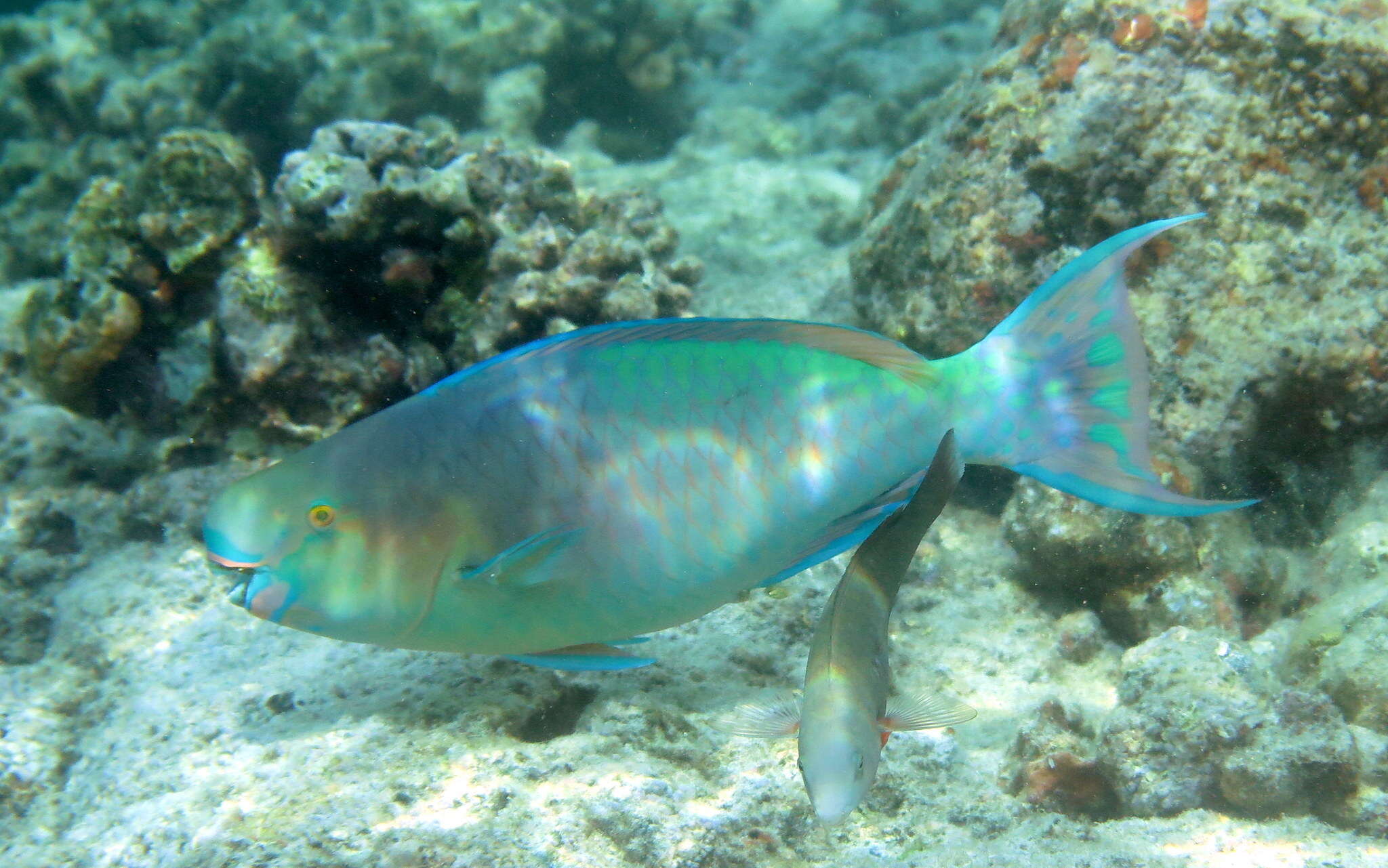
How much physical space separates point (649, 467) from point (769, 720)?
878 mm

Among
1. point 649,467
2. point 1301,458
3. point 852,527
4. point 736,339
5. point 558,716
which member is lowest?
point 558,716

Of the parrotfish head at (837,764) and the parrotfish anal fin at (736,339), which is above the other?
the parrotfish anal fin at (736,339)

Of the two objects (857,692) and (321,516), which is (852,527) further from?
(321,516)

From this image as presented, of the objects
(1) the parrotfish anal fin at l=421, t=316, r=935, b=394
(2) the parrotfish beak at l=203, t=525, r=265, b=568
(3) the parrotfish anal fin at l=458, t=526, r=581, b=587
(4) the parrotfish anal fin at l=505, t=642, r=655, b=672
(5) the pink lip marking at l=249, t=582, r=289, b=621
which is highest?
(1) the parrotfish anal fin at l=421, t=316, r=935, b=394

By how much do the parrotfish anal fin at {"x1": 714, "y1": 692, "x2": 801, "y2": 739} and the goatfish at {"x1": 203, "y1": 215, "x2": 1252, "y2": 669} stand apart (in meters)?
0.40

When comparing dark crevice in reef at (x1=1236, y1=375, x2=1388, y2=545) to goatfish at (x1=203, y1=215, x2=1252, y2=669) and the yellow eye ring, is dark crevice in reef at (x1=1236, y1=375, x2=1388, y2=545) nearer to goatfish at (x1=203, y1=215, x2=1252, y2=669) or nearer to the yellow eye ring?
goatfish at (x1=203, y1=215, x2=1252, y2=669)

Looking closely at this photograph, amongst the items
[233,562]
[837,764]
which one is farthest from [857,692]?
[233,562]

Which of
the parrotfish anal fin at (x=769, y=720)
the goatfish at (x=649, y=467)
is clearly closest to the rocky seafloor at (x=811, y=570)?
the parrotfish anal fin at (x=769, y=720)

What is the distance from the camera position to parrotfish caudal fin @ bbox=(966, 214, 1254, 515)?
6.91 feet

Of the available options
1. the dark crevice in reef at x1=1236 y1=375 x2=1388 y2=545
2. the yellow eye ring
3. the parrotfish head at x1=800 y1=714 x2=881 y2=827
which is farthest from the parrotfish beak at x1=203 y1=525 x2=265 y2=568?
the dark crevice in reef at x1=1236 y1=375 x2=1388 y2=545

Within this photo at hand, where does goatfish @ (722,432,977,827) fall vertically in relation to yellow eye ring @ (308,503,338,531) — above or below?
below

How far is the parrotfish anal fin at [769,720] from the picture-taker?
2.23 metres

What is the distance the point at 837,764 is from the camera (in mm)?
2012

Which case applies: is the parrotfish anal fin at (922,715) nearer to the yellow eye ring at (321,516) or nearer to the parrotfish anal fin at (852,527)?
the parrotfish anal fin at (852,527)
